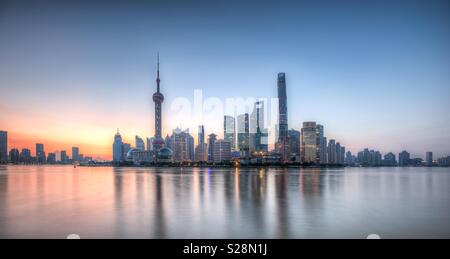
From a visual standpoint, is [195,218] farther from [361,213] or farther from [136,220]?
[361,213]

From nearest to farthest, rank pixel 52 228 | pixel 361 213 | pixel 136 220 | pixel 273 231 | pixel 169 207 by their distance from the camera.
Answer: pixel 273 231 → pixel 52 228 → pixel 136 220 → pixel 361 213 → pixel 169 207

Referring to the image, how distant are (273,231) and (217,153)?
93.1 m

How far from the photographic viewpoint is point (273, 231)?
5.45m
